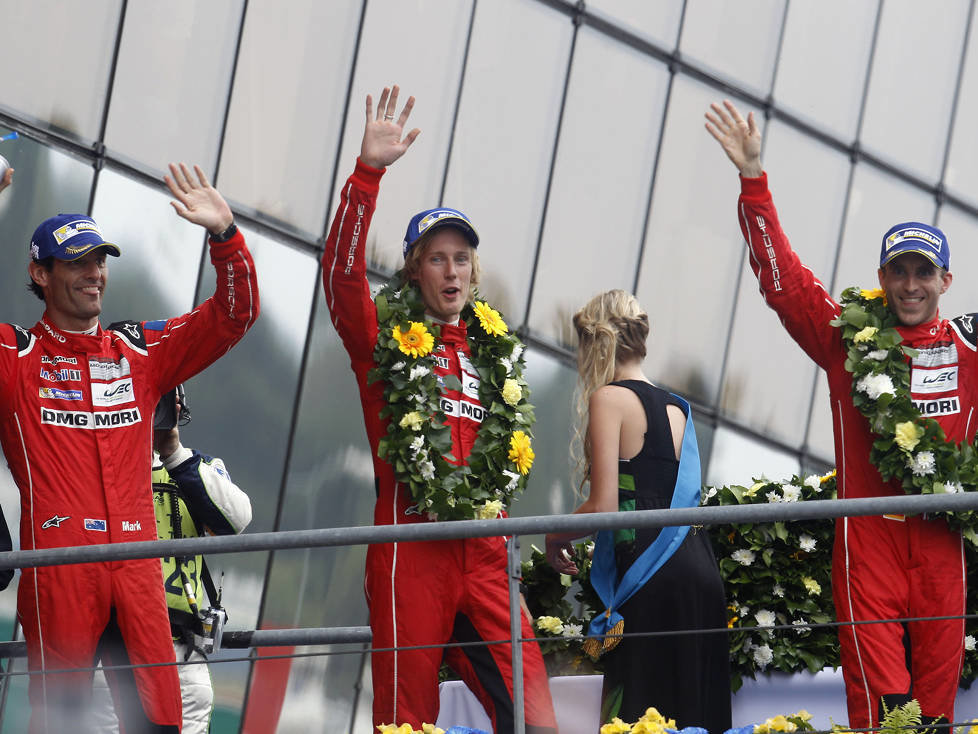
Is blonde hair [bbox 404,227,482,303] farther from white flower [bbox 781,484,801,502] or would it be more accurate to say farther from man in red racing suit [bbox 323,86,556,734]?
white flower [bbox 781,484,801,502]

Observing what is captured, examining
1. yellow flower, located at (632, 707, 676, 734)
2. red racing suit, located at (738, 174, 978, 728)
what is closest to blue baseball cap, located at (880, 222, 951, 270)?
red racing suit, located at (738, 174, 978, 728)

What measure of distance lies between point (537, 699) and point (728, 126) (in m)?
2.21

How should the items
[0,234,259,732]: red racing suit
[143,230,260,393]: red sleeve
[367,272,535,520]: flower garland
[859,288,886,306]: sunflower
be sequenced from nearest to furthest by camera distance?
[0,234,259,732]: red racing suit → [367,272,535,520]: flower garland → [143,230,260,393]: red sleeve → [859,288,886,306]: sunflower

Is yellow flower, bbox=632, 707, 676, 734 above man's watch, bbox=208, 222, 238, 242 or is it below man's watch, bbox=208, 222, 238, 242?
below

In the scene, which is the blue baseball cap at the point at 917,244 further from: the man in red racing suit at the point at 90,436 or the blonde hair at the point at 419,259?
the man in red racing suit at the point at 90,436

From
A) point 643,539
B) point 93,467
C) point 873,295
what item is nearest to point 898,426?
point 873,295

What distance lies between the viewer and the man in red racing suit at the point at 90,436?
474 centimetres

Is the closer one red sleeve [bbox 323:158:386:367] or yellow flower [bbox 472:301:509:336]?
red sleeve [bbox 323:158:386:367]

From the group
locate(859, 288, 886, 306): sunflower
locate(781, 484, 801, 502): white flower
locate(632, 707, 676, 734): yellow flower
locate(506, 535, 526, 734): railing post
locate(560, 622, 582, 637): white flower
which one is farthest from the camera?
locate(781, 484, 801, 502): white flower

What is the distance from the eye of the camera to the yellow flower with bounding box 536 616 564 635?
237 inches

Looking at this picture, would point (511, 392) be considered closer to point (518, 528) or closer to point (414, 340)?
point (414, 340)

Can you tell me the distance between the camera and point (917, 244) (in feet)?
17.3

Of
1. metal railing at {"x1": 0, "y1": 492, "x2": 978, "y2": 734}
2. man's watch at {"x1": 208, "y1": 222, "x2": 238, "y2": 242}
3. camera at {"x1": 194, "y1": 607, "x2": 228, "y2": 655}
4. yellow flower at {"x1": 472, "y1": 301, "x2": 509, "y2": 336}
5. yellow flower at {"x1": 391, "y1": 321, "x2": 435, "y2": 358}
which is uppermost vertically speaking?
man's watch at {"x1": 208, "y1": 222, "x2": 238, "y2": 242}

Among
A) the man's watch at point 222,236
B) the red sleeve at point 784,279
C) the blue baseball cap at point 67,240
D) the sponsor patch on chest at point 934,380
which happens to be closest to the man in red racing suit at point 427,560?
the man's watch at point 222,236
